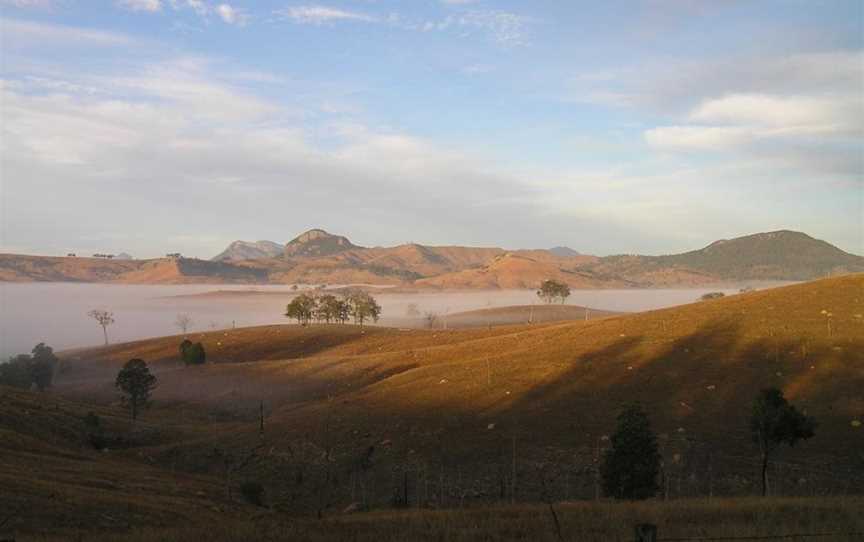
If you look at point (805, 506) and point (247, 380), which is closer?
point (805, 506)

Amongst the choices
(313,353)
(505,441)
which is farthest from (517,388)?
(313,353)

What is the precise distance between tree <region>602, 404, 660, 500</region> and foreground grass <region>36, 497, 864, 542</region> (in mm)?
11852

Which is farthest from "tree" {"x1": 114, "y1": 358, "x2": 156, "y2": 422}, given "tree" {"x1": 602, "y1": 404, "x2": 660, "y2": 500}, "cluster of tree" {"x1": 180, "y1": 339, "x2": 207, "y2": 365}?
"tree" {"x1": 602, "y1": 404, "x2": 660, "y2": 500}

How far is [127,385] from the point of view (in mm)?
84562

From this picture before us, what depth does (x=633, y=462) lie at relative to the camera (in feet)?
119

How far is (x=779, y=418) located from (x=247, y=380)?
85968 mm

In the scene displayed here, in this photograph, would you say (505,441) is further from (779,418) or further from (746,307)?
(746,307)

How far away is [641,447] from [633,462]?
0.95m

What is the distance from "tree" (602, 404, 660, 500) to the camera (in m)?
35.9

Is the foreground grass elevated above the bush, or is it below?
above

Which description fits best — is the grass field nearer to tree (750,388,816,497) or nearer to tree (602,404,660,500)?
A: tree (602,404,660,500)

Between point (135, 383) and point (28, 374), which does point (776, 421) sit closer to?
point (135, 383)

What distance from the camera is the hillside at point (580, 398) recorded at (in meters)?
47.4

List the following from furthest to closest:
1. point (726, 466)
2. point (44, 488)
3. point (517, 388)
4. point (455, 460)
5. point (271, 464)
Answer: point (517, 388) < point (271, 464) < point (455, 460) < point (726, 466) < point (44, 488)
